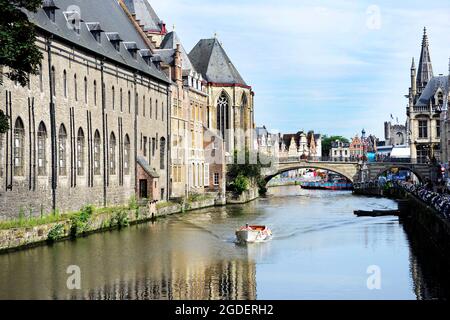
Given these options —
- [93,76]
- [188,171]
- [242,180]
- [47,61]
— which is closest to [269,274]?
[47,61]

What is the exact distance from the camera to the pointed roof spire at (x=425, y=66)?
13062 centimetres

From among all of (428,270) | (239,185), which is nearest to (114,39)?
(239,185)

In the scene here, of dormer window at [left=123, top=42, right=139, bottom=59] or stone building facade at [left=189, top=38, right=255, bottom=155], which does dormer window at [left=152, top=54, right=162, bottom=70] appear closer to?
dormer window at [left=123, top=42, right=139, bottom=59]

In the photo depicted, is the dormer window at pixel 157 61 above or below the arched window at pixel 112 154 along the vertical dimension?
above

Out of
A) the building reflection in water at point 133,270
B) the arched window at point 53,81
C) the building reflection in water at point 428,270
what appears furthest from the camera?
the arched window at point 53,81

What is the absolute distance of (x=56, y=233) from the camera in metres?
41.8

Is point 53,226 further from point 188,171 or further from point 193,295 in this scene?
point 188,171

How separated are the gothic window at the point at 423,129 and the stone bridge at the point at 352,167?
6.34 metres

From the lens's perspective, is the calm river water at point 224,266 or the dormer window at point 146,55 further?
the dormer window at point 146,55

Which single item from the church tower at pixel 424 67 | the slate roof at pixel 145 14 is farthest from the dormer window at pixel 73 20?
the church tower at pixel 424 67

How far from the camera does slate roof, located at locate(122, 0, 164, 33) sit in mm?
83438

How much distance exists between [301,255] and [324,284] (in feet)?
29.7

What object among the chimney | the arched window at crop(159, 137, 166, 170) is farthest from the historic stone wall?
the chimney

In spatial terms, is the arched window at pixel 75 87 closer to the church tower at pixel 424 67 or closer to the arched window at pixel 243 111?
the arched window at pixel 243 111
